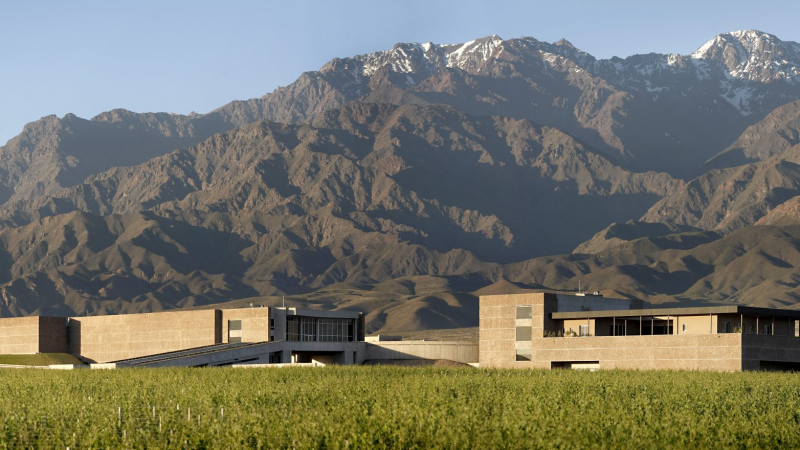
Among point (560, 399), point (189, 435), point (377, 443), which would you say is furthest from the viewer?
point (560, 399)

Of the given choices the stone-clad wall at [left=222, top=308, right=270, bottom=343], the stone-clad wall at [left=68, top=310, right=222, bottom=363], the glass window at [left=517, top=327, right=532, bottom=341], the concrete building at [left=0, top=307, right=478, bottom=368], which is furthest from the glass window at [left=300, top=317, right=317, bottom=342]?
the glass window at [left=517, top=327, right=532, bottom=341]

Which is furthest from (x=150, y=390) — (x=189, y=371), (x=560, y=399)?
(x=560, y=399)

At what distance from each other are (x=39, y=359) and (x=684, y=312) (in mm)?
94198

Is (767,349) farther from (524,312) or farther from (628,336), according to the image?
(524,312)

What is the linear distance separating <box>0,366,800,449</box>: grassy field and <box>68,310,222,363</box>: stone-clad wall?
42.3 m

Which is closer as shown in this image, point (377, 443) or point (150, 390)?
point (377, 443)

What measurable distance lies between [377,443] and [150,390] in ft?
119

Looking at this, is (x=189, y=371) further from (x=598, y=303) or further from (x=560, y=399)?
(x=598, y=303)

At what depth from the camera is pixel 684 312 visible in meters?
121

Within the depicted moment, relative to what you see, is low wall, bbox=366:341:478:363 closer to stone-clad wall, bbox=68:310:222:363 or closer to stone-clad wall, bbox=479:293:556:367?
stone-clad wall, bbox=479:293:556:367

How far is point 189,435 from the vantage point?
64.9m

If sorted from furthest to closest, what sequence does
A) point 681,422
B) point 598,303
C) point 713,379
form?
1. point 598,303
2. point 713,379
3. point 681,422

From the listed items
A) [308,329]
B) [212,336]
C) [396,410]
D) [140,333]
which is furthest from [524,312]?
[396,410]

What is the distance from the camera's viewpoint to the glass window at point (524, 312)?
439ft
